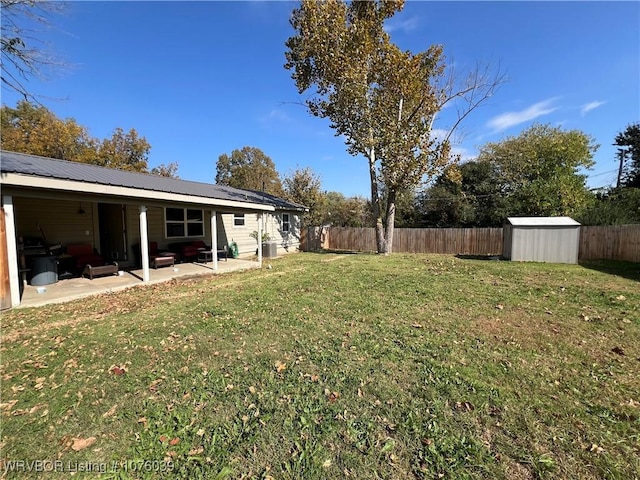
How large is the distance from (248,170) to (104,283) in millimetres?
33389

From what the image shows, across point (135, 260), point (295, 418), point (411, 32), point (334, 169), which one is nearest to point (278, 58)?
point (411, 32)

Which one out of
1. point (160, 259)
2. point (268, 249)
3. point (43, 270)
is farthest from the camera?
point (268, 249)

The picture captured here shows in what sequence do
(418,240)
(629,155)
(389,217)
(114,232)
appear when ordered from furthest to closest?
(629,155)
(418,240)
(389,217)
(114,232)

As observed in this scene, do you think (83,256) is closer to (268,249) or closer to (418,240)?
(268,249)

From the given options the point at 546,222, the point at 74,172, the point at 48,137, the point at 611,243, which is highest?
the point at 48,137

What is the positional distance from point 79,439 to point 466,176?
25.0 meters

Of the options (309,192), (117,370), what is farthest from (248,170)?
(117,370)

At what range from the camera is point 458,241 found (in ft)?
52.9

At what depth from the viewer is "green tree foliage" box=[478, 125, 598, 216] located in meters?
17.9

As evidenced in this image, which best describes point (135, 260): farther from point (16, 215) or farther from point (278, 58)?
point (278, 58)

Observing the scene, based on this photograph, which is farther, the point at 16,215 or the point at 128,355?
the point at 16,215

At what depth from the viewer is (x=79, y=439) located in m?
2.29

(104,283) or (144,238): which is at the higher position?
(144,238)

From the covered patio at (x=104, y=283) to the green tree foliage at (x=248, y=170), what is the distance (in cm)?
2706
